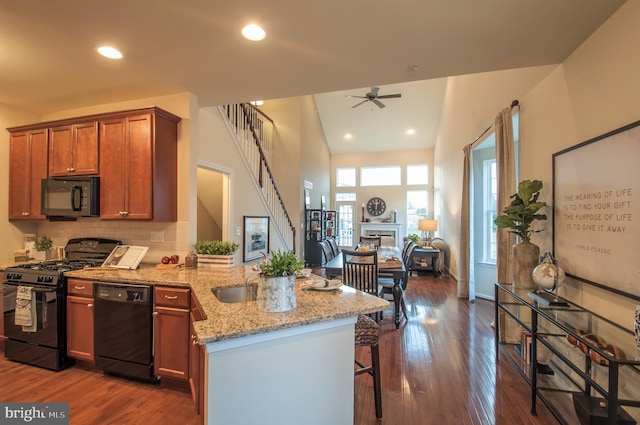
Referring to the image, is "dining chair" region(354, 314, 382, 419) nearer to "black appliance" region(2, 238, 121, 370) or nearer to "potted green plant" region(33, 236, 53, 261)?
"black appliance" region(2, 238, 121, 370)

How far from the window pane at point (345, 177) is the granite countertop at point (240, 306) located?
8103mm

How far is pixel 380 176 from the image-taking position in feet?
32.9

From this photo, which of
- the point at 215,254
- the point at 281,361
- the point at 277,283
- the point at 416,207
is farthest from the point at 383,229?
the point at 281,361

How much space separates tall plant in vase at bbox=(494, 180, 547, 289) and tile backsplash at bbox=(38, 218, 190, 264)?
3291 millimetres

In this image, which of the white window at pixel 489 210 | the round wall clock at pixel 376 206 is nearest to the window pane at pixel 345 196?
the round wall clock at pixel 376 206

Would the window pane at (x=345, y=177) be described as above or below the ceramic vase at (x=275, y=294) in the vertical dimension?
above

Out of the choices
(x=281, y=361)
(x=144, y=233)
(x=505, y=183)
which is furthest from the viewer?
(x=505, y=183)

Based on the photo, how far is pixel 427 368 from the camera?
271 centimetres

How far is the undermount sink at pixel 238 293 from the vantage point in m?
2.23

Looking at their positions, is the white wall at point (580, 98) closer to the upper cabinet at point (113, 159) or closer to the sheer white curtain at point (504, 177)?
the sheer white curtain at point (504, 177)

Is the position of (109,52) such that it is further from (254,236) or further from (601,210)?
(601,210)

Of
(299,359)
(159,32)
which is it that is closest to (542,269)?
(299,359)

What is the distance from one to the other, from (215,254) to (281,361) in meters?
1.77

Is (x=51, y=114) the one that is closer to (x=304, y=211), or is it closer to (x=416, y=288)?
(x=304, y=211)
